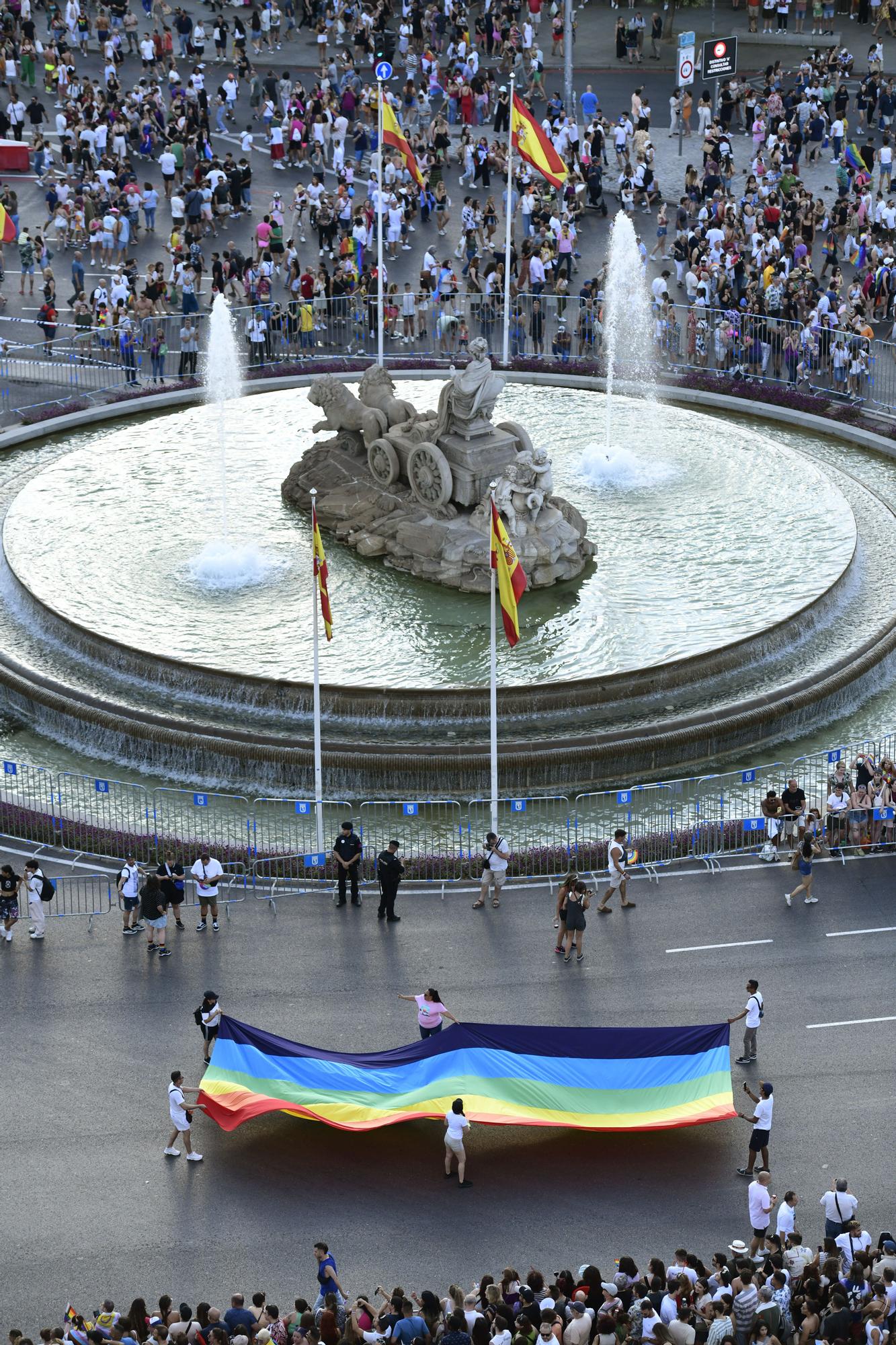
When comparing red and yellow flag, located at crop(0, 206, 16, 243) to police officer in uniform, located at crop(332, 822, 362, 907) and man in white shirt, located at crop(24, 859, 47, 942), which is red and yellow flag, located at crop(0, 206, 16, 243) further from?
police officer in uniform, located at crop(332, 822, 362, 907)

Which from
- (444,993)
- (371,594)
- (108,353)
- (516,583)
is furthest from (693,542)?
(108,353)

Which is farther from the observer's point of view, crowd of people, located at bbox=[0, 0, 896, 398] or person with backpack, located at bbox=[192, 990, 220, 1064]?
crowd of people, located at bbox=[0, 0, 896, 398]

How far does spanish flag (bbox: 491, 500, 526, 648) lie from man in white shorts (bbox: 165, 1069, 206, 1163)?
8489 millimetres

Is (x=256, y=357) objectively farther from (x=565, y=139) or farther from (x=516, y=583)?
(x=516, y=583)

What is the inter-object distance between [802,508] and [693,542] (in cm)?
292

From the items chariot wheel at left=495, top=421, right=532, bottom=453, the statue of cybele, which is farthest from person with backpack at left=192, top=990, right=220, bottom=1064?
chariot wheel at left=495, top=421, right=532, bottom=453

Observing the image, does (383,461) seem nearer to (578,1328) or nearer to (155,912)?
(155,912)

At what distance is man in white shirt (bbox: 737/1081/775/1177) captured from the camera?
2372cm

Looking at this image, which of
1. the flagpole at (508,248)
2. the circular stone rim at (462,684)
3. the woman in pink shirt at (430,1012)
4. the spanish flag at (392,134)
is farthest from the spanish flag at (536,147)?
the woman in pink shirt at (430,1012)

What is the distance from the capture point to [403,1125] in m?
24.9

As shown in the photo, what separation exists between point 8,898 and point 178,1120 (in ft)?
18.9

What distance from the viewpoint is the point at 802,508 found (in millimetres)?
40812

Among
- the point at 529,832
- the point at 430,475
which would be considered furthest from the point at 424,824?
the point at 430,475

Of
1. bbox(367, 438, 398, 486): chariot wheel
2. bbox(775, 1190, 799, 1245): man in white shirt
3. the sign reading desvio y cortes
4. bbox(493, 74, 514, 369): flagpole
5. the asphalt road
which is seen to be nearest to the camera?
bbox(775, 1190, 799, 1245): man in white shirt
